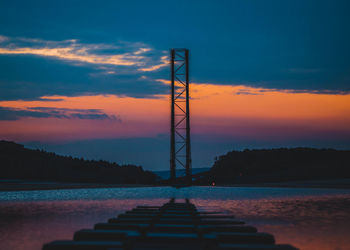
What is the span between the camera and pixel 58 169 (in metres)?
52.0

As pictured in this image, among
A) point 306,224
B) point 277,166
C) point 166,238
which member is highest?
point 277,166

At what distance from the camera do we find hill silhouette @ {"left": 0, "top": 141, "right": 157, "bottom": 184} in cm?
4972

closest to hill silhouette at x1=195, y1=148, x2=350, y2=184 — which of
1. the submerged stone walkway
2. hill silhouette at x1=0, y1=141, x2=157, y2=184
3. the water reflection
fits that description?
hill silhouette at x1=0, y1=141, x2=157, y2=184

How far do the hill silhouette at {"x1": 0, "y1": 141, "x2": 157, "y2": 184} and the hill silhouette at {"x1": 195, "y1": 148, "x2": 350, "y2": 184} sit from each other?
9.03 m

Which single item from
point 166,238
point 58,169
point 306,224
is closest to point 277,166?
point 58,169

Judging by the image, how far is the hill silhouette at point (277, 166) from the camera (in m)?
50.0

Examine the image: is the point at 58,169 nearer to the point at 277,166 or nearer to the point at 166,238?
the point at 277,166

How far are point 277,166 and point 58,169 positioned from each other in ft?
88.5

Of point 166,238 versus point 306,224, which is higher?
point 166,238

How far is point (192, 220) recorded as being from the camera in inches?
460

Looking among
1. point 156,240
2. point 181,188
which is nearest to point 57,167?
point 181,188

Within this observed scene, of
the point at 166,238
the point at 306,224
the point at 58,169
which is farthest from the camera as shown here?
the point at 58,169

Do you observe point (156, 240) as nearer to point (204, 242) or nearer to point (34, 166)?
point (204, 242)

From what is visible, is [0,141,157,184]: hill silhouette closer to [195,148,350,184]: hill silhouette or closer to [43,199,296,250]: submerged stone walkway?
[195,148,350,184]: hill silhouette
